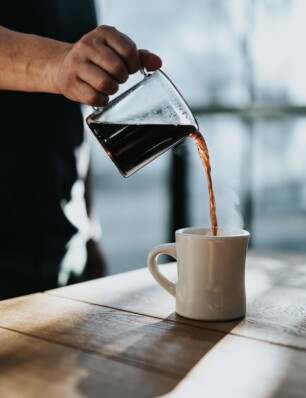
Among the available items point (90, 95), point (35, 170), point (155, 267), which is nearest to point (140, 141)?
point (90, 95)

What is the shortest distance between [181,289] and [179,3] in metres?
3.59

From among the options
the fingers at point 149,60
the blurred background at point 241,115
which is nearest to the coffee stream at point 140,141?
the fingers at point 149,60

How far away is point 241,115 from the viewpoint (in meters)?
3.41

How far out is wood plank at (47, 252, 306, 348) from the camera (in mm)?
837

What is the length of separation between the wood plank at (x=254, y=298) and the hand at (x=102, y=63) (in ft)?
1.17

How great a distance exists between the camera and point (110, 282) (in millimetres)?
1174

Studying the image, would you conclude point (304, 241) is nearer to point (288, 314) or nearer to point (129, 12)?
point (129, 12)

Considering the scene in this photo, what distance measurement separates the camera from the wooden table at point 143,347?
0.62 metres

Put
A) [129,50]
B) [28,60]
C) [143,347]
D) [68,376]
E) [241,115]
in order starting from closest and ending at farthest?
[68,376] → [143,347] → [129,50] → [28,60] → [241,115]

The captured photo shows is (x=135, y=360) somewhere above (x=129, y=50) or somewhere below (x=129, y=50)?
below

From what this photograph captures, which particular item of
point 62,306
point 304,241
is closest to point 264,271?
point 62,306

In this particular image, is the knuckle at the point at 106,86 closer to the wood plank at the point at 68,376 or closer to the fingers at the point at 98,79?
the fingers at the point at 98,79

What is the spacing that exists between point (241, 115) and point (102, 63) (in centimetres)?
262

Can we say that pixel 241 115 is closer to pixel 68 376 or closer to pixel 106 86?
pixel 106 86
